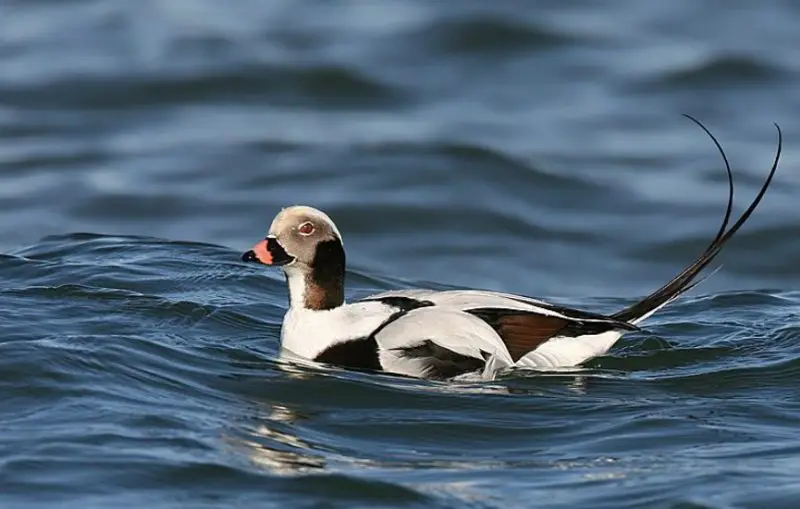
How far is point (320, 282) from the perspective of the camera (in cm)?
764

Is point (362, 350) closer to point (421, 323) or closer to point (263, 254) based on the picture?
point (421, 323)

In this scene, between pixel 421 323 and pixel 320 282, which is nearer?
pixel 421 323

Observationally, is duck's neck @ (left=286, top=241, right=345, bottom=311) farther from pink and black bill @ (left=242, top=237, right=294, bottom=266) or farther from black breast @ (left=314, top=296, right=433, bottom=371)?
black breast @ (left=314, top=296, right=433, bottom=371)

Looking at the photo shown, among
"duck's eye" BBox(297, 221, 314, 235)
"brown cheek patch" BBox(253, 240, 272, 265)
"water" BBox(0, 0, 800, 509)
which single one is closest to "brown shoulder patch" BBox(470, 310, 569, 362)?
"water" BBox(0, 0, 800, 509)

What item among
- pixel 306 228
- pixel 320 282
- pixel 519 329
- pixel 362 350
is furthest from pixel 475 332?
pixel 306 228

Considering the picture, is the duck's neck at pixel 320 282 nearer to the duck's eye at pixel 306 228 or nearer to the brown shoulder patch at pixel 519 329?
the duck's eye at pixel 306 228

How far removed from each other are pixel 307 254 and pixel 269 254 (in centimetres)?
18

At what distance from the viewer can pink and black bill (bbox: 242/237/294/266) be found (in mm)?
7508

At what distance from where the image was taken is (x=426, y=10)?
18562mm

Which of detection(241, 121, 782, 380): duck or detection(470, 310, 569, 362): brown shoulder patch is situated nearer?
detection(241, 121, 782, 380): duck

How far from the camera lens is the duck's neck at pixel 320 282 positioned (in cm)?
762

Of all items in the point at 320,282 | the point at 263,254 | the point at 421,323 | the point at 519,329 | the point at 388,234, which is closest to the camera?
the point at 421,323

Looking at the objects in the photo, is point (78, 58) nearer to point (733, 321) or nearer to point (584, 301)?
point (584, 301)

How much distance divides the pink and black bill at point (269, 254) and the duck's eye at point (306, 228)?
0.11m
